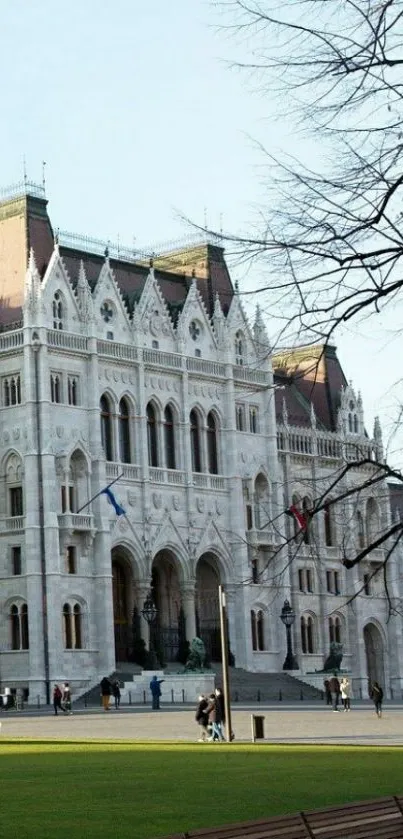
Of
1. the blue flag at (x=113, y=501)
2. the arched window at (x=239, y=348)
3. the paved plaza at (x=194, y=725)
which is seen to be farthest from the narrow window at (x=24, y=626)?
the arched window at (x=239, y=348)

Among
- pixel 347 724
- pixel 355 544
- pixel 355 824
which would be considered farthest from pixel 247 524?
pixel 355 824

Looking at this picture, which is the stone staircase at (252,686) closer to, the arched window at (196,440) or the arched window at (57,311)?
the arched window at (196,440)

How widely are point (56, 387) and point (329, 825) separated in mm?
61510

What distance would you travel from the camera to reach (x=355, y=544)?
9350cm

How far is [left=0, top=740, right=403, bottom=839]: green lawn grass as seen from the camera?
19.7 metres

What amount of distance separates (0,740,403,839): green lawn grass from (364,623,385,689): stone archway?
60.0m

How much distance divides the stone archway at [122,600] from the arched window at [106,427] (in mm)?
4287

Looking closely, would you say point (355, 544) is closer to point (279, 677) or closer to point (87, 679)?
point (279, 677)

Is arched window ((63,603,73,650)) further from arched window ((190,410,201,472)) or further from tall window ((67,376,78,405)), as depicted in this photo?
arched window ((190,410,201,472))

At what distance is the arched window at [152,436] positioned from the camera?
8100 cm

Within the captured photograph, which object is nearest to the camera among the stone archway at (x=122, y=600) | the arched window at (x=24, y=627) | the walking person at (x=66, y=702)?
the walking person at (x=66, y=702)

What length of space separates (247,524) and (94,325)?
13.8 metres

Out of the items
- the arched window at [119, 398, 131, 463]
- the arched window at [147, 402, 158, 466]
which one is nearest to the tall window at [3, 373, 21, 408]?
the arched window at [119, 398, 131, 463]

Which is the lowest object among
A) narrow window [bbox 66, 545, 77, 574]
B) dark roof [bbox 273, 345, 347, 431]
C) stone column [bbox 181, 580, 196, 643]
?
stone column [bbox 181, 580, 196, 643]
